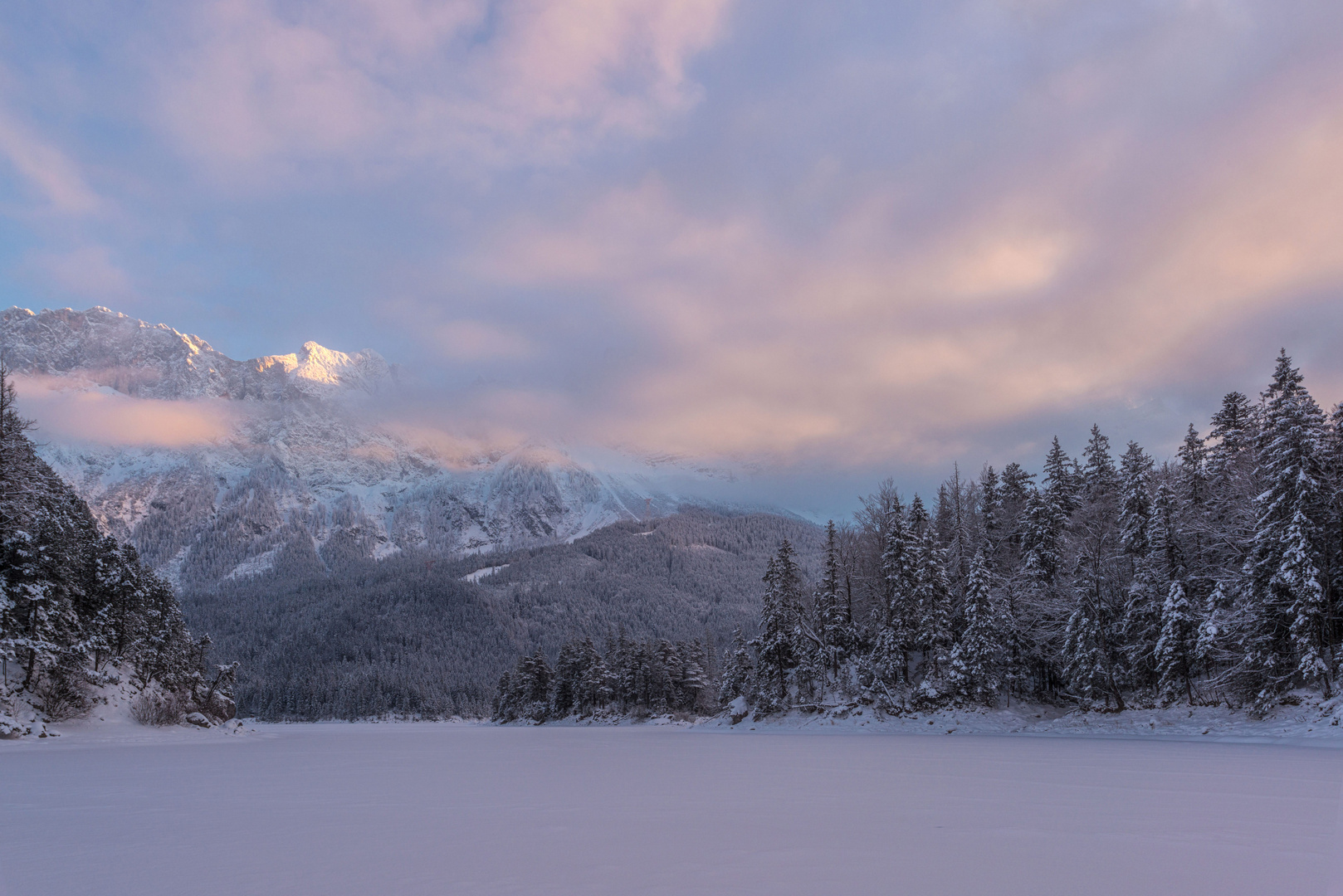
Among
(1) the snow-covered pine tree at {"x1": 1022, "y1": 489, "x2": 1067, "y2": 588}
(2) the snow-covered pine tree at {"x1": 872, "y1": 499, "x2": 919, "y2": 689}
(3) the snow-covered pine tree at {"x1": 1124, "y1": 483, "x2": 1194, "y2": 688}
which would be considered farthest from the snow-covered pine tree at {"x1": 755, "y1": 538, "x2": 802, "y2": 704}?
(3) the snow-covered pine tree at {"x1": 1124, "y1": 483, "x2": 1194, "y2": 688}

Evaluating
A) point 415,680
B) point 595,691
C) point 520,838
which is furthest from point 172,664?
point 415,680

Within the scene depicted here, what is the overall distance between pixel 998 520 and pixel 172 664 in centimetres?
7261

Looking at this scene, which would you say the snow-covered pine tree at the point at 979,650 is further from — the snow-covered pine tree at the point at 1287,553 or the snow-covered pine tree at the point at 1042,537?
the snow-covered pine tree at the point at 1287,553

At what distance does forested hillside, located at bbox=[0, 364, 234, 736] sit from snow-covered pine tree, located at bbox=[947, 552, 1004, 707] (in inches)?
2193

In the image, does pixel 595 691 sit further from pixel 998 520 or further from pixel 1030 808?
pixel 1030 808

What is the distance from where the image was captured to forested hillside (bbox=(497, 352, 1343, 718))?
38.1 metres

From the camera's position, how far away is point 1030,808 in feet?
38.7

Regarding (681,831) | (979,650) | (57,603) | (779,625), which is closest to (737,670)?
(779,625)

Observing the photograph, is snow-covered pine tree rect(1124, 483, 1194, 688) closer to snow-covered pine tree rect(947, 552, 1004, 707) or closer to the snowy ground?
the snowy ground

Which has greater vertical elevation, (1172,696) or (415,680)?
(1172,696)

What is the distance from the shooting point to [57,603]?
1502 inches

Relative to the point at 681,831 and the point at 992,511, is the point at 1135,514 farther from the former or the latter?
the point at 681,831

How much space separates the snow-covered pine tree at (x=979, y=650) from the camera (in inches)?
2105

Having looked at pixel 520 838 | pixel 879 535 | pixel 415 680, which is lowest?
pixel 415 680
